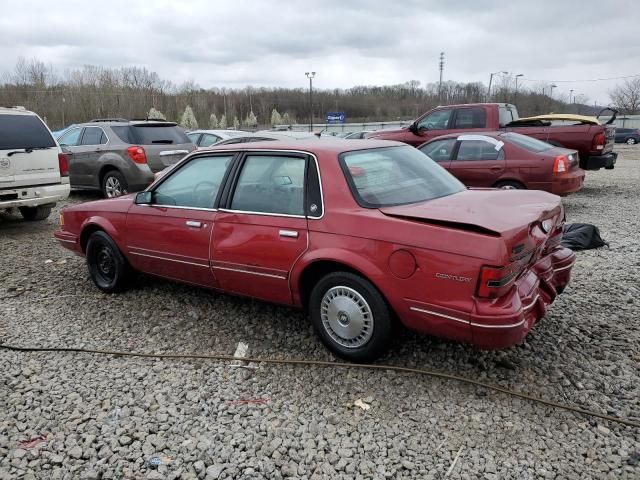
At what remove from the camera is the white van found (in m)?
7.16

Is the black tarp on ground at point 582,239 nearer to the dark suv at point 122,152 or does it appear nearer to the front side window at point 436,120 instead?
the front side window at point 436,120

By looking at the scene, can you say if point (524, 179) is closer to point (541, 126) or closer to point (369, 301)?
point (541, 126)

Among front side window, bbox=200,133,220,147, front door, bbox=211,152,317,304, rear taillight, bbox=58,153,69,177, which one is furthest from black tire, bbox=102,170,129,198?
front door, bbox=211,152,317,304

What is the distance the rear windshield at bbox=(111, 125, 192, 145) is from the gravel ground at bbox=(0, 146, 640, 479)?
5.53 metres

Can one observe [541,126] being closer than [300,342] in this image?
No

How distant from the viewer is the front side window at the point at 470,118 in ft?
35.1

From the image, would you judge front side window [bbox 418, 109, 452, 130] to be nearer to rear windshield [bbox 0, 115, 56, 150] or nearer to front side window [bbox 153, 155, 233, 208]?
rear windshield [bbox 0, 115, 56, 150]

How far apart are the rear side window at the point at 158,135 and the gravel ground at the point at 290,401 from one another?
218 inches

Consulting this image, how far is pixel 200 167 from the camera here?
4324mm

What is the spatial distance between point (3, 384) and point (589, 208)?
9329 millimetres

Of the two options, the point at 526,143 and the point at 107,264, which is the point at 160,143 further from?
the point at 526,143

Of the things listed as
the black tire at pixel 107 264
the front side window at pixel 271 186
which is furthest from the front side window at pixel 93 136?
the front side window at pixel 271 186

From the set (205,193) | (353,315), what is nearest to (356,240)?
(353,315)

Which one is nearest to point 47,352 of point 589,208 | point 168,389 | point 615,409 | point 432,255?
point 168,389
